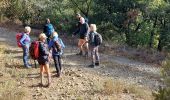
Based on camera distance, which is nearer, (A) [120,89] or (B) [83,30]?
(A) [120,89]

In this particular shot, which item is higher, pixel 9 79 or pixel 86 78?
pixel 9 79

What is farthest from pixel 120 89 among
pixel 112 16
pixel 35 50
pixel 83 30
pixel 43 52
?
pixel 112 16

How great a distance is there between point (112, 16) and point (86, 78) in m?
9.05

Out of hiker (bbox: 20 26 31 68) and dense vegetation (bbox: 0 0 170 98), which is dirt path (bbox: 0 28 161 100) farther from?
dense vegetation (bbox: 0 0 170 98)

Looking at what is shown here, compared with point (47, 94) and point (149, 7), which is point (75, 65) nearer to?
point (47, 94)

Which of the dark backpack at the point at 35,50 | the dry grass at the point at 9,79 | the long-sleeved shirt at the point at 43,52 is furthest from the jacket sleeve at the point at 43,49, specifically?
the dry grass at the point at 9,79

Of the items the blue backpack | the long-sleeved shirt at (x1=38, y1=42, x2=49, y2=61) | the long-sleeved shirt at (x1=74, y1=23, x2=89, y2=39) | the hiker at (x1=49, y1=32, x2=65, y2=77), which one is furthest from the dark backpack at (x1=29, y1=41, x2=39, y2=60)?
the blue backpack

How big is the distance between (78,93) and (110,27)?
11.5m

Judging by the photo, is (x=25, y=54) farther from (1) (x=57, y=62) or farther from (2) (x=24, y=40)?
(1) (x=57, y=62)

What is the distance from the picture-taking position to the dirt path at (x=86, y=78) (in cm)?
1311

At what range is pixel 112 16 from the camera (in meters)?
23.2

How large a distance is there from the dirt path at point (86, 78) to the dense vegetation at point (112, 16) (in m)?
4.71

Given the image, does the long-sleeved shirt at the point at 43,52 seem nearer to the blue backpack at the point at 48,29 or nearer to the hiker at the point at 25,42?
the hiker at the point at 25,42

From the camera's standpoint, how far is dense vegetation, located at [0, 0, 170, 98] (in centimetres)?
2294
